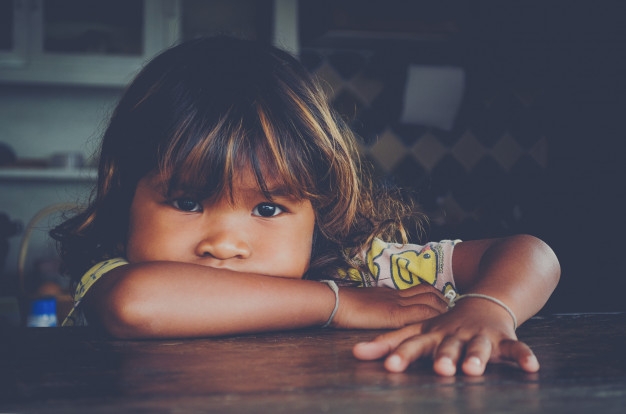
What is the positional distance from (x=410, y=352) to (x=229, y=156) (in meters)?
0.33

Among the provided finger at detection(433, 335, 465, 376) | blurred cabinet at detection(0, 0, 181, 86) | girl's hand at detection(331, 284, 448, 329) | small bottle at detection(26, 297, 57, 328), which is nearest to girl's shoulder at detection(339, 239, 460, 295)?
girl's hand at detection(331, 284, 448, 329)

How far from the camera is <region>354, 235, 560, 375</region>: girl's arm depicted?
388 millimetres

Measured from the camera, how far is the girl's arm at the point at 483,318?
0.39m

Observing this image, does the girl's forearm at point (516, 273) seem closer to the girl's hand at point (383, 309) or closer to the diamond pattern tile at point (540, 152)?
the girl's hand at point (383, 309)

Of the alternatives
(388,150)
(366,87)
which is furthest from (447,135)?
(366,87)

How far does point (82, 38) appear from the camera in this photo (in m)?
2.06

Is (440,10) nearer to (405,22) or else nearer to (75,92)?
(405,22)

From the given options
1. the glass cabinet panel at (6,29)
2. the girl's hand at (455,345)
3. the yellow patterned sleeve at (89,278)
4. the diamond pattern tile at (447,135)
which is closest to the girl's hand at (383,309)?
the girl's hand at (455,345)

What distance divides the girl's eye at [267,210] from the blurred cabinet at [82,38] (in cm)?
146

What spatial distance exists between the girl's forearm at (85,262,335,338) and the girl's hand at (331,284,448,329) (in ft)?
0.08

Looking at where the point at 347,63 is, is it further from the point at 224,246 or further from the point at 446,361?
the point at 446,361

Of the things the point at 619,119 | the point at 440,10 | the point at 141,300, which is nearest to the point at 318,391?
the point at 141,300

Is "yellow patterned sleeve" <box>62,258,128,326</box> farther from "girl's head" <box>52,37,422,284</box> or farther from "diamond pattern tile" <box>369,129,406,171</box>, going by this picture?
"diamond pattern tile" <box>369,129,406,171</box>

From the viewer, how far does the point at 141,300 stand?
0.51m
